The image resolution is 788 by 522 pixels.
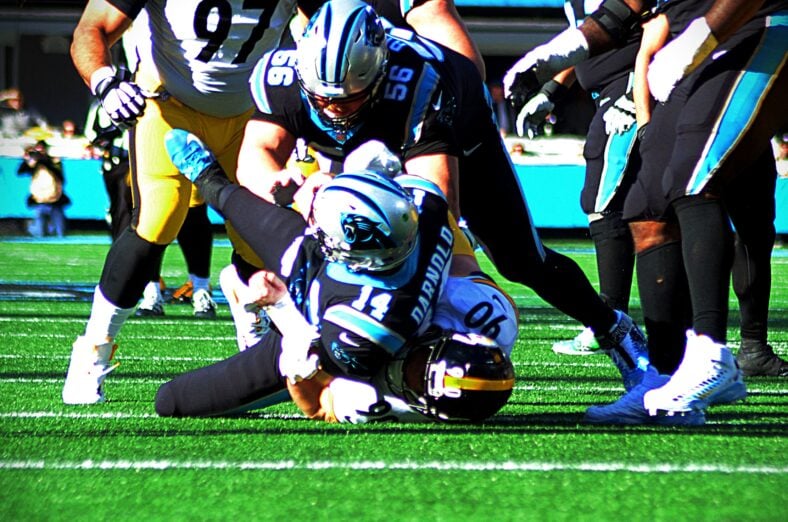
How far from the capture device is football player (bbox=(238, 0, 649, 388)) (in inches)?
146

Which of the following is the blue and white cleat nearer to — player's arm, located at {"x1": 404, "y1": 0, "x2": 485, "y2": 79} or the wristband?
the wristband

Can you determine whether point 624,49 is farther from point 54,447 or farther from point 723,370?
point 54,447

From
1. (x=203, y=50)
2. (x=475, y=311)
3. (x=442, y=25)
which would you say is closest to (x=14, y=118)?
(x=203, y=50)

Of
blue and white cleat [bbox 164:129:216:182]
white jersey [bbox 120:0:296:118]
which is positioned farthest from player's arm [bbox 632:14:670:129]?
blue and white cleat [bbox 164:129:216:182]

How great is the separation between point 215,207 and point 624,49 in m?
2.94

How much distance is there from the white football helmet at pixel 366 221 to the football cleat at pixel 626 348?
3.39 feet

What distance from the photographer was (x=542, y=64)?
13.3 ft

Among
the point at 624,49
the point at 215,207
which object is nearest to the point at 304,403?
the point at 215,207

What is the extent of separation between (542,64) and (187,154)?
3.91ft

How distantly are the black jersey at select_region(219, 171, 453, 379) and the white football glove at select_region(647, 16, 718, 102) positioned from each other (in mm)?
747

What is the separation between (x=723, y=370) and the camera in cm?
355

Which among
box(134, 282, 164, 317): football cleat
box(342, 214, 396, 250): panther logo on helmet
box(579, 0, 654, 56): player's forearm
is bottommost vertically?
box(134, 282, 164, 317): football cleat

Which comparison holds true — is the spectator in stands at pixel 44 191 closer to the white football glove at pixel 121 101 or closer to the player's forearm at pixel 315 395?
the white football glove at pixel 121 101

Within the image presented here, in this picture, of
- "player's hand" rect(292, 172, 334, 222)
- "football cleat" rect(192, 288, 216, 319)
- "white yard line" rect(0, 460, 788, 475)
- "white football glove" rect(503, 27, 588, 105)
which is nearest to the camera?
"white yard line" rect(0, 460, 788, 475)
